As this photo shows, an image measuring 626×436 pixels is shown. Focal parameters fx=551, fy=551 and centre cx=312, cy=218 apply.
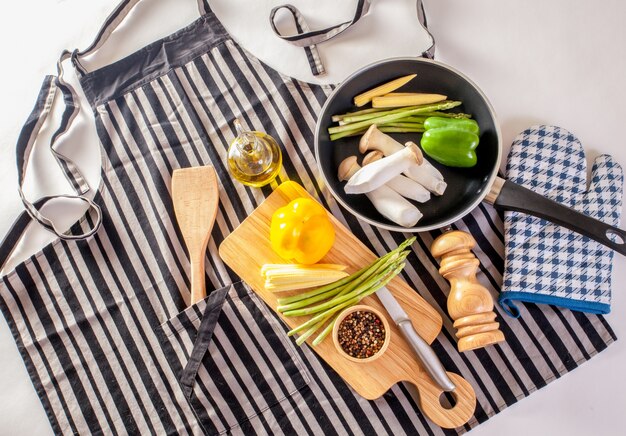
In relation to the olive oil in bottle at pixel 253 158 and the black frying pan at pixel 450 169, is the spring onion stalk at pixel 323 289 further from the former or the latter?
the olive oil in bottle at pixel 253 158

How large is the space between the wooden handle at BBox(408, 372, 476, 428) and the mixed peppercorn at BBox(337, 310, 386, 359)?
5.5 inches

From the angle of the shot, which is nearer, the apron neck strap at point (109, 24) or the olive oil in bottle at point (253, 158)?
the olive oil in bottle at point (253, 158)

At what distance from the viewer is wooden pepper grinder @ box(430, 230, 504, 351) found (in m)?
1.17

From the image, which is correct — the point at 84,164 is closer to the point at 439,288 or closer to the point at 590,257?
the point at 439,288

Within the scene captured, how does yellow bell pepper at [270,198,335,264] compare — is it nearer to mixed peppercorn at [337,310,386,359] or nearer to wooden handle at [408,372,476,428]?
mixed peppercorn at [337,310,386,359]

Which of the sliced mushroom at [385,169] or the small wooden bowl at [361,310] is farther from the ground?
the sliced mushroom at [385,169]

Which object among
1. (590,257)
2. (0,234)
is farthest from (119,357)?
(590,257)

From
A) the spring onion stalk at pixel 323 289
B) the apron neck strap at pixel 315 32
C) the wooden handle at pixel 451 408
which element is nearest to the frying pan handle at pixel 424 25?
the apron neck strap at pixel 315 32

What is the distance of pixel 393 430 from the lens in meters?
1.24

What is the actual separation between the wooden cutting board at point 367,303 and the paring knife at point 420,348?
0.03 meters

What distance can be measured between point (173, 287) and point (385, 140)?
60cm

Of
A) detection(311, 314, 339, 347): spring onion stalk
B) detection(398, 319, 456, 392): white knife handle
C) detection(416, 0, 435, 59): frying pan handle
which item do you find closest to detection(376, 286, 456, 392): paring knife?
detection(398, 319, 456, 392): white knife handle

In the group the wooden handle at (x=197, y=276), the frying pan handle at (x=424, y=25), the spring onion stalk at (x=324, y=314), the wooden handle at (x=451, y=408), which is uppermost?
the frying pan handle at (x=424, y=25)

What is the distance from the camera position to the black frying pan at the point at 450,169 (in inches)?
45.6
